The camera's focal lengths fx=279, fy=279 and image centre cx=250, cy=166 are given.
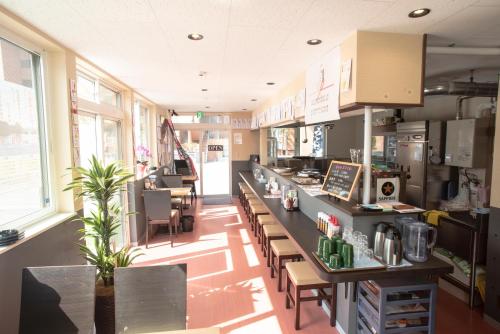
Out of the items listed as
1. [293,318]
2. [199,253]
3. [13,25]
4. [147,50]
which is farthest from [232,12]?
[199,253]

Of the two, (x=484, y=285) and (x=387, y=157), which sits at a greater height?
(x=387, y=157)

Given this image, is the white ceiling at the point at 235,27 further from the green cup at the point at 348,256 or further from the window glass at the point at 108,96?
the green cup at the point at 348,256

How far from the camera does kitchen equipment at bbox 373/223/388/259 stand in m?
2.04

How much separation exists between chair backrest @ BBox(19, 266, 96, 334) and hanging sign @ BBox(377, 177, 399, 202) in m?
2.23

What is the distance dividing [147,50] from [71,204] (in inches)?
66.3

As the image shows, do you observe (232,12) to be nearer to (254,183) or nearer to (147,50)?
(147,50)

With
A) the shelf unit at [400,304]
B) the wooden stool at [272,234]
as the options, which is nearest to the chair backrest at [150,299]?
the shelf unit at [400,304]

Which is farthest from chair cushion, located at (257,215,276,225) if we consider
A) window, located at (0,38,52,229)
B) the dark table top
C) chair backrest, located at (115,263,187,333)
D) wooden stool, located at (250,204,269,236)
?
window, located at (0,38,52,229)

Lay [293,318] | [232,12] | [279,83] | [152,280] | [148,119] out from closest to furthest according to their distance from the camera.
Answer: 1. [152,280]
2. [232,12]
3. [293,318]
4. [279,83]
5. [148,119]

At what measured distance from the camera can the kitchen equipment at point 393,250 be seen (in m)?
1.94

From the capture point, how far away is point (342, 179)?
101 inches

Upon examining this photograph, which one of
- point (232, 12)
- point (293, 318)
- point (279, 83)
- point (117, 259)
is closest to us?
point (232, 12)

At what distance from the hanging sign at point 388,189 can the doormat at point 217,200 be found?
552 centimetres

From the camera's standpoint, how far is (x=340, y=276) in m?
1.81
